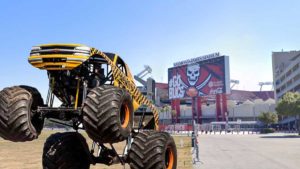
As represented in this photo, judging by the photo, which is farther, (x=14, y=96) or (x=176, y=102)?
(x=176, y=102)

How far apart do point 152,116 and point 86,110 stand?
416cm

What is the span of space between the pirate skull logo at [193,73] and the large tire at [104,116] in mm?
151269

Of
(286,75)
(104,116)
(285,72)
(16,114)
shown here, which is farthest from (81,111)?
(285,72)

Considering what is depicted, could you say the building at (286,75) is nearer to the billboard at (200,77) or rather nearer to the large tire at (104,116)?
the billboard at (200,77)

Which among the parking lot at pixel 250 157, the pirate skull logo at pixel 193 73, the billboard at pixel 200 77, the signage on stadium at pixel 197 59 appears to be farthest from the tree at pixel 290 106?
the pirate skull logo at pixel 193 73

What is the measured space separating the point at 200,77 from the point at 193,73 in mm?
5130

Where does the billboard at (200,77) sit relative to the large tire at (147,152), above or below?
above

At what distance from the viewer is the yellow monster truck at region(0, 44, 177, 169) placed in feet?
21.6

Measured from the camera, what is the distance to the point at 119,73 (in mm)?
8758

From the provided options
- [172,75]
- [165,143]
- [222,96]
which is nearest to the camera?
[165,143]

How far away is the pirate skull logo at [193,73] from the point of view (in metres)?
157

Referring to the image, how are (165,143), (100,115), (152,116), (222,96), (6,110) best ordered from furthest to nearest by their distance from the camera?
(222,96) → (152,116) → (165,143) → (6,110) → (100,115)

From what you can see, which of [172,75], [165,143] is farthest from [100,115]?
[172,75]

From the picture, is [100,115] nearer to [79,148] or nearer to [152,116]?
[79,148]
